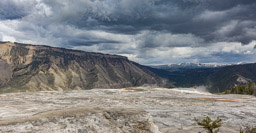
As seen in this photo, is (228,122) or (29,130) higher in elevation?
(29,130)

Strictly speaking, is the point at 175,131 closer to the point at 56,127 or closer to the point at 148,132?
the point at 148,132

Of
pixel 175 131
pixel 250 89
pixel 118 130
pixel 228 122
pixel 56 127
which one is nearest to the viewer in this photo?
pixel 56 127

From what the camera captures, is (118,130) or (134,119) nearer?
(118,130)

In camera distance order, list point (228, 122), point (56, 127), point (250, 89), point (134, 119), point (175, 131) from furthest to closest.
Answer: point (250, 89) < point (228, 122) < point (175, 131) < point (134, 119) < point (56, 127)

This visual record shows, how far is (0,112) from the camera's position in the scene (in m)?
15.1

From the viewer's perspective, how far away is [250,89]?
10900 centimetres

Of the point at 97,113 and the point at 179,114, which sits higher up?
the point at 97,113

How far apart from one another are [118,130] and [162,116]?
15268 millimetres

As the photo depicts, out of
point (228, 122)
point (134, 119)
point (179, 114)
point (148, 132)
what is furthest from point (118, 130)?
point (228, 122)

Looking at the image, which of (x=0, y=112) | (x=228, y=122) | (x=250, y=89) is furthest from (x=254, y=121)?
(x=250, y=89)

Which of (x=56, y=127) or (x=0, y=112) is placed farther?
(x=0, y=112)

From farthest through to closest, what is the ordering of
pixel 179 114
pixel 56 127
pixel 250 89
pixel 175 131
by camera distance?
pixel 250 89, pixel 179 114, pixel 175 131, pixel 56 127

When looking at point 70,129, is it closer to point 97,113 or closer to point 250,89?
point 97,113

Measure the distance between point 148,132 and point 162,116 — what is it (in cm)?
1326
